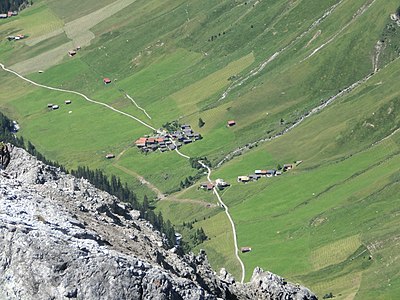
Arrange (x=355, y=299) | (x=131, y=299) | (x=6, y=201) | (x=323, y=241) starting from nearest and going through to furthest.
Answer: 1. (x=131, y=299)
2. (x=6, y=201)
3. (x=355, y=299)
4. (x=323, y=241)

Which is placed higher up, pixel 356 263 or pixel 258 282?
pixel 356 263

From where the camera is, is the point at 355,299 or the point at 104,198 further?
the point at 355,299

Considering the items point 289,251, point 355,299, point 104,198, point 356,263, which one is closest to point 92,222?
point 104,198

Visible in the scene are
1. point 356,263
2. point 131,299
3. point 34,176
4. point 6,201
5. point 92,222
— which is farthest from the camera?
point 356,263

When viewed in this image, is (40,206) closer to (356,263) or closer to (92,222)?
(92,222)

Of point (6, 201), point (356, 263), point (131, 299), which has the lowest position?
point (131, 299)

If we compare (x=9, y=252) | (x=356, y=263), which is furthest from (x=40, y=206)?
(x=356, y=263)
